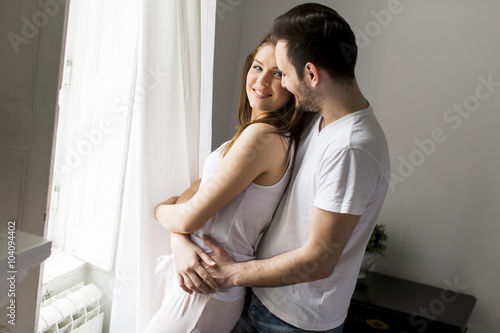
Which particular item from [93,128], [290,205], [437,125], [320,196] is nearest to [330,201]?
[320,196]

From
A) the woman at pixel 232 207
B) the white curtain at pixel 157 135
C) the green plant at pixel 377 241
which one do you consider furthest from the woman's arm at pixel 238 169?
the green plant at pixel 377 241

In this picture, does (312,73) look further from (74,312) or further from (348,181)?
(74,312)

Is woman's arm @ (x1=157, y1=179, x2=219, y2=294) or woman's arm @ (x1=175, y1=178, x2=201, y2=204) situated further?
woman's arm @ (x1=175, y1=178, x2=201, y2=204)

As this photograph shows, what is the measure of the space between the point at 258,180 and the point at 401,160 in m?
1.16

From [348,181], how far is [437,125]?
1.23 meters

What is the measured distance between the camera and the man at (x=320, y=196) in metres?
1.00

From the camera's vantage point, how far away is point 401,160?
2.09 metres

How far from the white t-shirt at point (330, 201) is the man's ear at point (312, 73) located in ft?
0.34

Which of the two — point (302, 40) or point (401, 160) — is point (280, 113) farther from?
point (401, 160)

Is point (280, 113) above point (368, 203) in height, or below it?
above

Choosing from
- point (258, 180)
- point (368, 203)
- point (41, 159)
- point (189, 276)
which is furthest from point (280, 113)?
point (41, 159)

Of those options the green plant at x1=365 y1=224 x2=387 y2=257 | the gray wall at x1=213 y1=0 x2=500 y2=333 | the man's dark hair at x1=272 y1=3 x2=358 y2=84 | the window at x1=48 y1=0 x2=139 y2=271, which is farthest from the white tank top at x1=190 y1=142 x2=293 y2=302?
the gray wall at x1=213 y1=0 x2=500 y2=333

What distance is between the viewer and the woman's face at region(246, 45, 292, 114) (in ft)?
4.15

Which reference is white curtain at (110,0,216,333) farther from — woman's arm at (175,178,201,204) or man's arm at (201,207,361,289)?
man's arm at (201,207,361,289)
